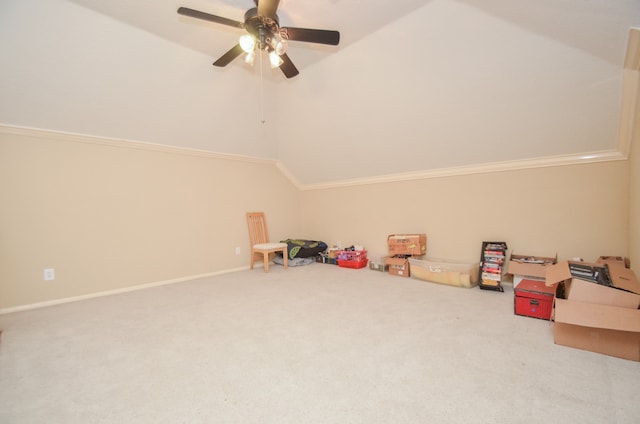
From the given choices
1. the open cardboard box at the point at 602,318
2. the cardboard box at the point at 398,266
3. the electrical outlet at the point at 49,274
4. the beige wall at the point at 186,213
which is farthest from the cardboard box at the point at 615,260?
the electrical outlet at the point at 49,274

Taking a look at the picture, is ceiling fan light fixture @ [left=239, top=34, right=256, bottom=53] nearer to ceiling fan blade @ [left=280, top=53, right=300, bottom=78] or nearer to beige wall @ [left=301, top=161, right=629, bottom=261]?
ceiling fan blade @ [left=280, top=53, right=300, bottom=78]

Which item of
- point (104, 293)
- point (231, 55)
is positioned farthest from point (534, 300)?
point (104, 293)

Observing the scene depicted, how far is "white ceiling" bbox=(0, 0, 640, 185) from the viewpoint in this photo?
212 cm

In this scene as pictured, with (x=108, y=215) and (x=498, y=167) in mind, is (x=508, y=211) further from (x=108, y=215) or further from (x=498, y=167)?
(x=108, y=215)

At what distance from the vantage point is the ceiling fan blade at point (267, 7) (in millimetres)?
1667

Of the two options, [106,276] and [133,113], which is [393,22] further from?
[106,276]

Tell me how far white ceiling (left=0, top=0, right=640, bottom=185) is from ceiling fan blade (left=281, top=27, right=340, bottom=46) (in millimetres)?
477

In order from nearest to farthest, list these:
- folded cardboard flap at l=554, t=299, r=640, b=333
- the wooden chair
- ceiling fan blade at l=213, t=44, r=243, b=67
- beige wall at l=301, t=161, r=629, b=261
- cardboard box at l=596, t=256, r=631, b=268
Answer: folded cardboard flap at l=554, t=299, r=640, b=333 < ceiling fan blade at l=213, t=44, r=243, b=67 < cardboard box at l=596, t=256, r=631, b=268 < beige wall at l=301, t=161, r=629, b=261 < the wooden chair

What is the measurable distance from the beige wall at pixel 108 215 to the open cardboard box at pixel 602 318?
4.19 m

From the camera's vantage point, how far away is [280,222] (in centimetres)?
544

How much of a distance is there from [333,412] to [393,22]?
9.54 ft

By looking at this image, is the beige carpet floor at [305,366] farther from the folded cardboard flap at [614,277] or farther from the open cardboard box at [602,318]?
the folded cardboard flap at [614,277]

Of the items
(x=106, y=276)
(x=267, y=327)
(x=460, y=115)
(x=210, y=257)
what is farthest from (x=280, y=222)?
(x=460, y=115)

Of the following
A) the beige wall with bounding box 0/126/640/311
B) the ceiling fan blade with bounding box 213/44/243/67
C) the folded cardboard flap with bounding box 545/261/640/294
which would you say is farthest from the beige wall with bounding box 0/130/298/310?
the folded cardboard flap with bounding box 545/261/640/294
